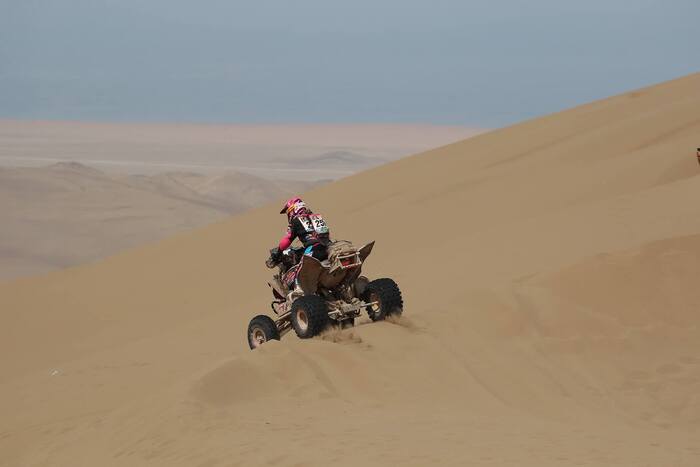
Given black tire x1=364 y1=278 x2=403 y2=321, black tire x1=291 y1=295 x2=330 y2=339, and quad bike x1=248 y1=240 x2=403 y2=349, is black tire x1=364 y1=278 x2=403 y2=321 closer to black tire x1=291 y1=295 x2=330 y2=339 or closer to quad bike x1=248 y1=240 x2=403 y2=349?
quad bike x1=248 y1=240 x2=403 y2=349

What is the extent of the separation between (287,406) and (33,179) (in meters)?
63.9

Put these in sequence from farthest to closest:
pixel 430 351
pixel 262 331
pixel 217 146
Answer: pixel 217 146
pixel 262 331
pixel 430 351

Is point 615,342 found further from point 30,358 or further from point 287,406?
point 30,358

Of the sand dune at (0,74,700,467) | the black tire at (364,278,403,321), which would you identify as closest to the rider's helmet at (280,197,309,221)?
the black tire at (364,278,403,321)

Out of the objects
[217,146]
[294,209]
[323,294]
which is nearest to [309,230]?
[294,209]

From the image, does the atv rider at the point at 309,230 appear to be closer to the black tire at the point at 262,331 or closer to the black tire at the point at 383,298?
the black tire at the point at 383,298

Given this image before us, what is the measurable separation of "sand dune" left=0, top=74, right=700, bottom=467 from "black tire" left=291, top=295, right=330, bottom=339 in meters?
0.16

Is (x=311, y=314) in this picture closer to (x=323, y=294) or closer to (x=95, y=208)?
(x=323, y=294)

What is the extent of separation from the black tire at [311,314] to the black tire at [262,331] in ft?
1.59

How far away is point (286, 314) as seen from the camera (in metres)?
11.5

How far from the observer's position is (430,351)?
36.4ft

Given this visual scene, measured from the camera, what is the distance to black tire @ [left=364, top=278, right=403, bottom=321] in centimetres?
1152

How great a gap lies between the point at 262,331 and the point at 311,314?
994 millimetres

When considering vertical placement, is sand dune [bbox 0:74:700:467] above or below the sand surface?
below
